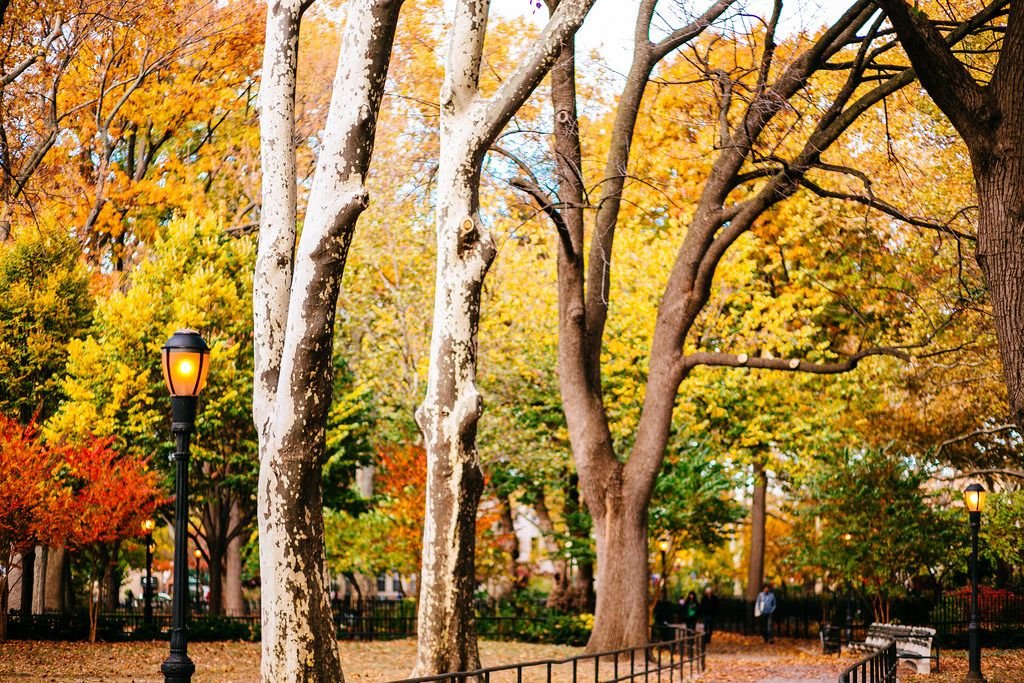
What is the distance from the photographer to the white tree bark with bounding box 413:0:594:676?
12242 mm

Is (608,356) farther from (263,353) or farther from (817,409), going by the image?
(263,353)

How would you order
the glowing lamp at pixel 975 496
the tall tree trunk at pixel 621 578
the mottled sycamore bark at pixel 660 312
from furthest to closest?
1. the glowing lamp at pixel 975 496
2. the tall tree trunk at pixel 621 578
3. the mottled sycamore bark at pixel 660 312

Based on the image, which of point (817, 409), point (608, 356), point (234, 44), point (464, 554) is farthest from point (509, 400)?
point (464, 554)

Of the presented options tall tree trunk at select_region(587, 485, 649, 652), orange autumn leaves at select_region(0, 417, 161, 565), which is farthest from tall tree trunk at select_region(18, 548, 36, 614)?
tall tree trunk at select_region(587, 485, 649, 652)

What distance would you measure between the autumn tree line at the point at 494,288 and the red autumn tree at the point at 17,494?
84mm

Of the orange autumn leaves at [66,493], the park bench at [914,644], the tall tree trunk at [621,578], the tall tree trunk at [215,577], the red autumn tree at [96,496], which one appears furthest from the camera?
the tall tree trunk at [215,577]

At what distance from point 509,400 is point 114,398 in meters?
10.8

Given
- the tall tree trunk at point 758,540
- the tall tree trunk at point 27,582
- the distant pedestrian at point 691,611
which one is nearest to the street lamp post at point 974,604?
the distant pedestrian at point 691,611

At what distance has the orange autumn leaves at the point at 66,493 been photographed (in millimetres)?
21656

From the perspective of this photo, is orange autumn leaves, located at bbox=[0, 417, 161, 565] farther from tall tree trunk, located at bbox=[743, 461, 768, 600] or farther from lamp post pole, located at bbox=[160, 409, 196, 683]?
tall tree trunk, located at bbox=[743, 461, 768, 600]

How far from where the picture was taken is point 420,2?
2458 centimetres

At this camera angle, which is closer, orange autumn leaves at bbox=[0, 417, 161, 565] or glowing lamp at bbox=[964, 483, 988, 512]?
glowing lamp at bbox=[964, 483, 988, 512]

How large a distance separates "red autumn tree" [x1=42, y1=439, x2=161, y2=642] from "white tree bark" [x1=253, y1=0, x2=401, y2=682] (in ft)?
41.9

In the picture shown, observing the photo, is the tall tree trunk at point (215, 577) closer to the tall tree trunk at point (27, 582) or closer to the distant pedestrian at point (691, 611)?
the tall tree trunk at point (27, 582)
